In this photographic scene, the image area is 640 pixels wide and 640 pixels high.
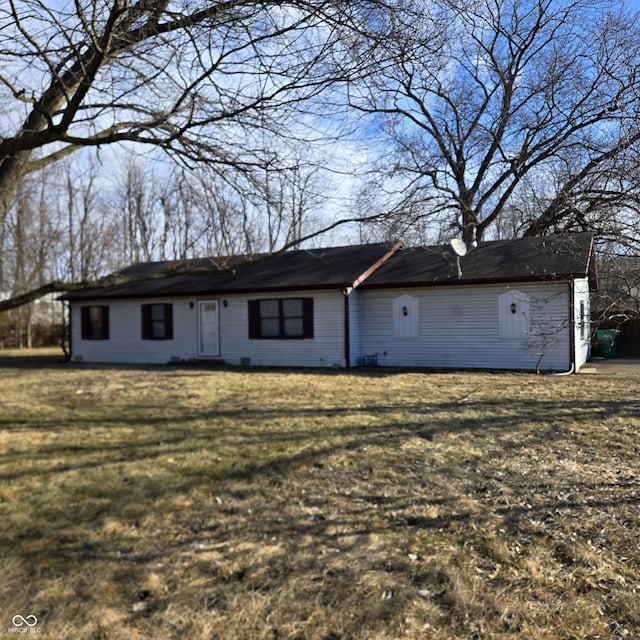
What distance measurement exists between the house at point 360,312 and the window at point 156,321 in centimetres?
4

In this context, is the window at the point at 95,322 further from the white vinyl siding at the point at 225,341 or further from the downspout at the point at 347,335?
the downspout at the point at 347,335

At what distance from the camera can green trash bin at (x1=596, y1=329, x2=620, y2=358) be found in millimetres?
17448

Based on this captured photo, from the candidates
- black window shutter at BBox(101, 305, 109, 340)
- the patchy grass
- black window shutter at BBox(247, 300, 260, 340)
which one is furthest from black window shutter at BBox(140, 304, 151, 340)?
the patchy grass

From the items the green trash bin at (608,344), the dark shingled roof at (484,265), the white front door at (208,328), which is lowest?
the green trash bin at (608,344)

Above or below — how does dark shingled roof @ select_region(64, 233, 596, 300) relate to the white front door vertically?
above

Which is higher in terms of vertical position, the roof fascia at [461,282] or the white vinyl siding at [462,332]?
the roof fascia at [461,282]

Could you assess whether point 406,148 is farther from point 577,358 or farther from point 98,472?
point 98,472

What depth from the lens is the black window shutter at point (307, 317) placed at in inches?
610

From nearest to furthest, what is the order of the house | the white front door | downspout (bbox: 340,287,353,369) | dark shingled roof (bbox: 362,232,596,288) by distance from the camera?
1. dark shingled roof (bbox: 362,232,596,288)
2. the house
3. downspout (bbox: 340,287,353,369)
4. the white front door

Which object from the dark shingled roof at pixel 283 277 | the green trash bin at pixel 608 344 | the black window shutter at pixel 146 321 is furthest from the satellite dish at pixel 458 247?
the black window shutter at pixel 146 321

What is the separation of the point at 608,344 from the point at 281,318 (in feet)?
35.6

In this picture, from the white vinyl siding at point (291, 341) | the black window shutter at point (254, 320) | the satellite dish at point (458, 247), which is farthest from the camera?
the black window shutter at point (254, 320)

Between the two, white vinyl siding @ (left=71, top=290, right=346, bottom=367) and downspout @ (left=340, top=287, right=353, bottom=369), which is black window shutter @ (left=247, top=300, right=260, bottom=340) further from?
downspout @ (left=340, top=287, right=353, bottom=369)

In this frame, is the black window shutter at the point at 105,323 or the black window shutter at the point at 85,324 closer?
the black window shutter at the point at 105,323
